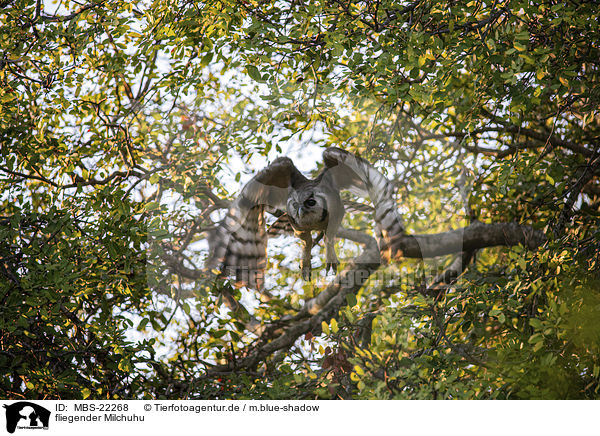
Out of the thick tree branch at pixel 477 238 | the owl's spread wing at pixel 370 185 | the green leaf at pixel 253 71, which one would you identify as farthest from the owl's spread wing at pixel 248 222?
the thick tree branch at pixel 477 238

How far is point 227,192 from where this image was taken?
3.69m

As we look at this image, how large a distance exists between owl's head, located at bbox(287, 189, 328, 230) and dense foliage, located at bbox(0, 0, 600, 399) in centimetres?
40

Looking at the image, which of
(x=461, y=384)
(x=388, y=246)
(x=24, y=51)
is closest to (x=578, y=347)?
(x=461, y=384)

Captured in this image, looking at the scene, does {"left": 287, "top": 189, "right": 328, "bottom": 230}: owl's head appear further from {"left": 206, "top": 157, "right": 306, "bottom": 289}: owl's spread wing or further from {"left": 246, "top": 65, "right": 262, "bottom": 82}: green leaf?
{"left": 246, "top": 65, "right": 262, "bottom": 82}: green leaf

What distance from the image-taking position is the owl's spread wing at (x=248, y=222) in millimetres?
3404

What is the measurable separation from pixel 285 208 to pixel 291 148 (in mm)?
461

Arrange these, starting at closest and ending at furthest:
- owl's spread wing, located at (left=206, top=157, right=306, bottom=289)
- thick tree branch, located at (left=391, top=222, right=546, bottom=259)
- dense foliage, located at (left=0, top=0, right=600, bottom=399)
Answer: dense foliage, located at (left=0, top=0, right=600, bottom=399) < owl's spread wing, located at (left=206, top=157, right=306, bottom=289) < thick tree branch, located at (left=391, top=222, right=546, bottom=259)

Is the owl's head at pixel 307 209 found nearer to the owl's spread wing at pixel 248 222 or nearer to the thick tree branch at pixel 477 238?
the owl's spread wing at pixel 248 222

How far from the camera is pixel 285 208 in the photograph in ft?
11.4
